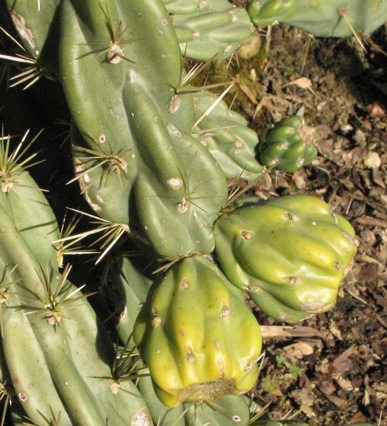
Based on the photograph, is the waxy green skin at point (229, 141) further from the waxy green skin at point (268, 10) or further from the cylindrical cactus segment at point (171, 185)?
the cylindrical cactus segment at point (171, 185)

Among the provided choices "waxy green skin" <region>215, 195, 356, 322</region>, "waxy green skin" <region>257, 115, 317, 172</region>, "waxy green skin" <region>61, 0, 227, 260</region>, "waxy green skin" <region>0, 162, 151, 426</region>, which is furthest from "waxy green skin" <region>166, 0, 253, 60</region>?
"waxy green skin" <region>0, 162, 151, 426</region>

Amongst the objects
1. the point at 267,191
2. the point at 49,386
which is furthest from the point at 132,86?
the point at 267,191

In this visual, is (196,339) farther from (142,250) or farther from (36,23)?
(36,23)

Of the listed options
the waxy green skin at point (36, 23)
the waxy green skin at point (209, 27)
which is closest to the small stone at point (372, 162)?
the waxy green skin at point (209, 27)

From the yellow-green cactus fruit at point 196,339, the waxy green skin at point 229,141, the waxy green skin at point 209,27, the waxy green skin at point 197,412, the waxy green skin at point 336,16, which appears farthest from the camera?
the waxy green skin at point 336,16

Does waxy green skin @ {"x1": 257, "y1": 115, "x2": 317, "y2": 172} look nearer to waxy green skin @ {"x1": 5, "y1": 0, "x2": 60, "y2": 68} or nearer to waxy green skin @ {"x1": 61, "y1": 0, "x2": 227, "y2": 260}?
waxy green skin @ {"x1": 61, "y1": 0, "x2": 227, "y2": 260}

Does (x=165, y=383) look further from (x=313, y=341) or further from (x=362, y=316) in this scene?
(x=362, y=316)
